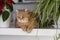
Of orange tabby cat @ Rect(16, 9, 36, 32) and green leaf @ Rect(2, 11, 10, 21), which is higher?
green leaf @ Rect(2, 11, 10, 21)

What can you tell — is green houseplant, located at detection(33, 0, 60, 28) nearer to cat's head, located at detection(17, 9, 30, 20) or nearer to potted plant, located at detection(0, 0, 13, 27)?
cat's head, located at detection(17, 9, 30, 20)

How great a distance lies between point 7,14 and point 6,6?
0.19ft

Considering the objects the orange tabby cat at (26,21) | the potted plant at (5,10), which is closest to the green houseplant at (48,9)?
the orange tabby cat at (26,21)

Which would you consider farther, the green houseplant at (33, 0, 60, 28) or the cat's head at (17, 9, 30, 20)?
the cat's head at (17, 9, 30, 20)

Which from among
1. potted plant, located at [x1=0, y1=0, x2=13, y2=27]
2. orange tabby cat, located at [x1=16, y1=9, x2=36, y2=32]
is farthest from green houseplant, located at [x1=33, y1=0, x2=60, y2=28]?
potted plant, located at [x1=0, y1=0, x2=13, y2=27]

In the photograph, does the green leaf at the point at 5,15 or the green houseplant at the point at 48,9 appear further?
the green leaf at the point at 5,15

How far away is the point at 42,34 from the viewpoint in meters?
1.09

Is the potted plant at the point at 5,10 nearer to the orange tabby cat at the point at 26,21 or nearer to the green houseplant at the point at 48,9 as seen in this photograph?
the orange tabby cat at the point at 26,21

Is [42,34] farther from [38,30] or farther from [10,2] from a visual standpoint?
[10,2]

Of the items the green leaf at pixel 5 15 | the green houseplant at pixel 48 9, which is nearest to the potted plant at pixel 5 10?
the green leaf at pixel 5 15

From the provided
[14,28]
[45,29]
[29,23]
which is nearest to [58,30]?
[45,29]

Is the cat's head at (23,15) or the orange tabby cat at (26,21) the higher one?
the cat's head at (23,15)

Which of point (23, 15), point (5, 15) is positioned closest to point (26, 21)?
point (23, 15)

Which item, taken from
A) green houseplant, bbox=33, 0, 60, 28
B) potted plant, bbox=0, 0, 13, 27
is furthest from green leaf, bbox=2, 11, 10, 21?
green houseplant, bbox=33, 0, 60, 28
